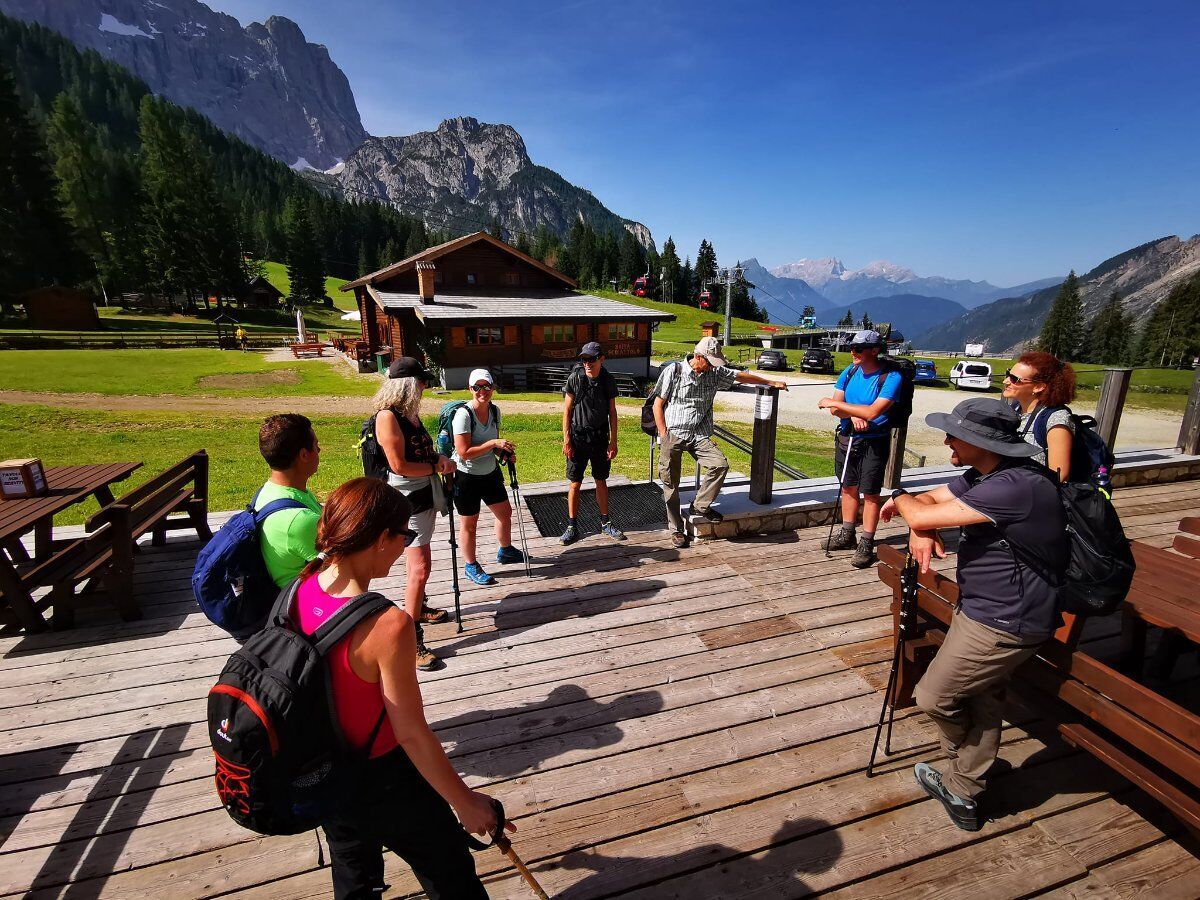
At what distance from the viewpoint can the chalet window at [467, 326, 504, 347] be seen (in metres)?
27.1

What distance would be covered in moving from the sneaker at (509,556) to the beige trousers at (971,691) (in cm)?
360

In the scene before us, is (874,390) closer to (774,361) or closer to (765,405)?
(765,405)

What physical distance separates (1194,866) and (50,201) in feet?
207

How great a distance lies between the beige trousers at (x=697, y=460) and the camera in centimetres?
532

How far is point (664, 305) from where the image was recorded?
86438 millimetres

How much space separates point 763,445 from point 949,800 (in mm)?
3526

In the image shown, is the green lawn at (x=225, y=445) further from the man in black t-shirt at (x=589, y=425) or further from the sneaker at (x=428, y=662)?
the sneaker at (x=428, y=662)

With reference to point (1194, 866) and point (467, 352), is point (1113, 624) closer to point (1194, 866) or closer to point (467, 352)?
point (1194, 866)

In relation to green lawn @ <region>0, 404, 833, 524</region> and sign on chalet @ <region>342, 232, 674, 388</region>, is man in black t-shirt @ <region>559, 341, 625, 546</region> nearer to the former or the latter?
green lawn @ <region>0, 404, 833, 524</region>

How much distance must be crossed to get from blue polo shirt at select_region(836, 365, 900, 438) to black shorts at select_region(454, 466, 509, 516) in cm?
327

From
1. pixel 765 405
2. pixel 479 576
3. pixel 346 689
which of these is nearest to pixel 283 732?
pixel 346 689

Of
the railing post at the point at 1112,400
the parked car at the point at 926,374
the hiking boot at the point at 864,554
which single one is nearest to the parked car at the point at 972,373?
the parked car at the point at 926,374

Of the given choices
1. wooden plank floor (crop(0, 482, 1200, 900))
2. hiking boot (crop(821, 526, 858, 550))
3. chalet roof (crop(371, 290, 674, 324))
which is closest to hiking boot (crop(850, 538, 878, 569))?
hiking boot (crop(821, 526, 858, 550))

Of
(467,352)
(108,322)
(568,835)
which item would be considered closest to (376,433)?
(568,835)
